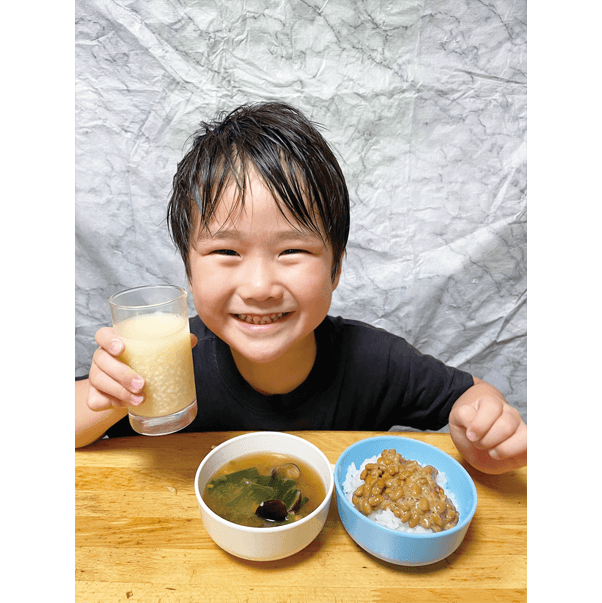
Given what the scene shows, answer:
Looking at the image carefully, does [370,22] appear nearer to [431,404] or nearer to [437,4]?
[437,4]

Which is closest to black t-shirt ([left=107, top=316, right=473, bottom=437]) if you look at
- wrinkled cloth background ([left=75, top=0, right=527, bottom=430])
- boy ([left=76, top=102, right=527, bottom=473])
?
boy ([left=76, top=102, right=527, bottom=473])

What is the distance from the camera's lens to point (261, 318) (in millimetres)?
979

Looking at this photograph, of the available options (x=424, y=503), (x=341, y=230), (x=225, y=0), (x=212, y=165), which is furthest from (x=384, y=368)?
(x=225, y=0)

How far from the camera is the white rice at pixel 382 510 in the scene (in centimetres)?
75

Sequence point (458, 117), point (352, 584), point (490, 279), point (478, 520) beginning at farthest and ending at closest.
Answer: point (490, 279) → point (458, 117) → point (478, 520) → point (352, 584)

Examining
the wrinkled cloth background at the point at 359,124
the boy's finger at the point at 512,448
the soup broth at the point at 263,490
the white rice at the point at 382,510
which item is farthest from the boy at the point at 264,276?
the wrinkled cloth background at the point at 359,124

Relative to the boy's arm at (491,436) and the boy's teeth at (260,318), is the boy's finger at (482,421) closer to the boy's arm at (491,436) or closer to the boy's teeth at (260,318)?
the boy's arm at (491,436)

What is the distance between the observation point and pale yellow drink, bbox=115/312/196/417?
821mm

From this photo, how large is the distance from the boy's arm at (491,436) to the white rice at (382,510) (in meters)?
0.10

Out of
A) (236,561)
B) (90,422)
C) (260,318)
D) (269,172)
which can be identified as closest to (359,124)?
(269,172)

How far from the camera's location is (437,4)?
1.61 metres

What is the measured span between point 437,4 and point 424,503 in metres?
1.63

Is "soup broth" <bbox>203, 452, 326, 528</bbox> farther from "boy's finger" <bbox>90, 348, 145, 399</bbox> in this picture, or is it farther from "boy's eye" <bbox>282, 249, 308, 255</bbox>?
"boy's eye" <bbox>282, 249, 308, 255</bbox>

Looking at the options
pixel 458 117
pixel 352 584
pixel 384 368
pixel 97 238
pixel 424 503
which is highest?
pixel 458 117
